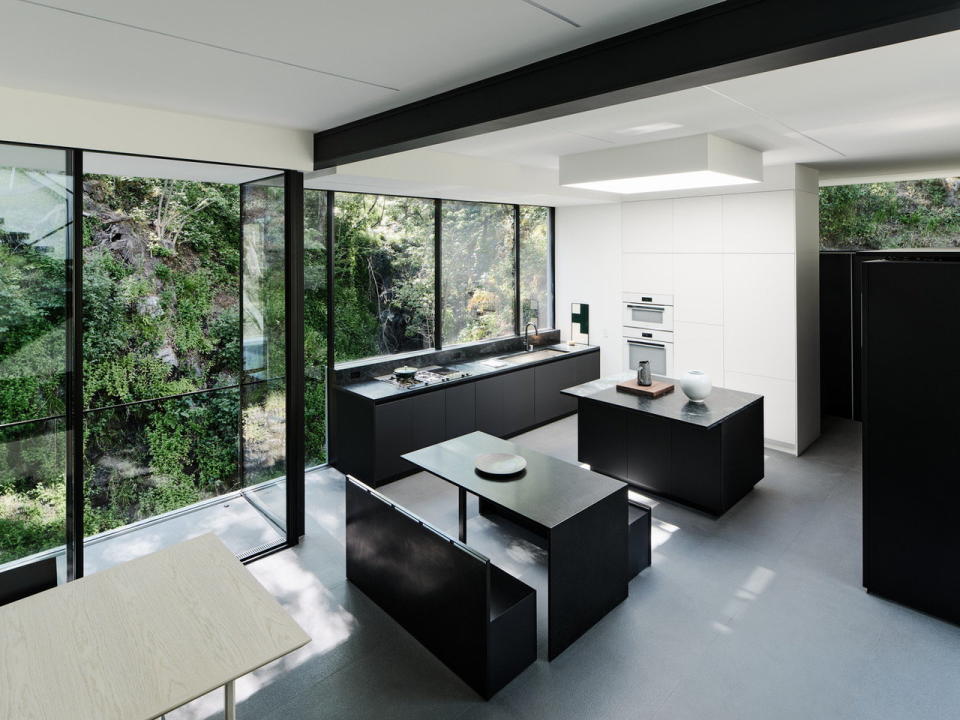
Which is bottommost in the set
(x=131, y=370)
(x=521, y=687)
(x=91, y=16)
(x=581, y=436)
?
(x=521, y=687)

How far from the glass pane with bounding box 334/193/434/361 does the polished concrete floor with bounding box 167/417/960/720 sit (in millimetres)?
2013

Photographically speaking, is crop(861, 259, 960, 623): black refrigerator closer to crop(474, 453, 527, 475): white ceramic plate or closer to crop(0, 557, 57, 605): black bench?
crop(474, 453, 527, 475): white ceramic plate

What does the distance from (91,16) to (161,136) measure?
137cm

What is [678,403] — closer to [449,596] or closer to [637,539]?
[637,539]

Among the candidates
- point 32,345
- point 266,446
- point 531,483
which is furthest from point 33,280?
point 531,483

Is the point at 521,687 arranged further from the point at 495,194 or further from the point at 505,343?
the point at 505,343

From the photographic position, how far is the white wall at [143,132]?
2521 mm

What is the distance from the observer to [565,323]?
7.16 metres

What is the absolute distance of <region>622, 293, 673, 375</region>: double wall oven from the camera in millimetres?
6074

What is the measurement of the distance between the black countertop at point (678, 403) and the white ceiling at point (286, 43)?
2.76 meters

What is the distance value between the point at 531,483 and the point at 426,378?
2.39 meters

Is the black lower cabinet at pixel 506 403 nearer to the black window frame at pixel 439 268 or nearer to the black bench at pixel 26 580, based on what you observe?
the black window frame at pixel 439 268

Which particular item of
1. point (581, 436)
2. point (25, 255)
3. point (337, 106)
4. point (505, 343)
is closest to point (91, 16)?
point (337, 106)

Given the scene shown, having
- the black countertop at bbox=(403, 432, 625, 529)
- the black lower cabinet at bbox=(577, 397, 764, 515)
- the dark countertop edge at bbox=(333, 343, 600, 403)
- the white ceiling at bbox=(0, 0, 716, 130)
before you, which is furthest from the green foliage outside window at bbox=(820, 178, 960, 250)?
the white ceiling at bbox=(0, 0, 716, 130)
